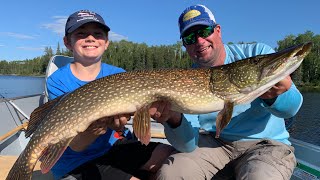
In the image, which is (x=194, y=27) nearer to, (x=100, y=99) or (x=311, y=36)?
(x=100, y=99)

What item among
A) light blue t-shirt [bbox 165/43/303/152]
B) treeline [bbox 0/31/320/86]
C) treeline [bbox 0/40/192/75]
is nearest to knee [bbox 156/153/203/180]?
light blue t-shirt [bbox 165/43/303/152]

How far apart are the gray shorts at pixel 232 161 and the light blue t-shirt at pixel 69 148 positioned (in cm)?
67

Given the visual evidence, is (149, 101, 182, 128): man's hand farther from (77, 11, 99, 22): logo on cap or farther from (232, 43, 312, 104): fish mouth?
(77, 11, 99, 22): logo on cap

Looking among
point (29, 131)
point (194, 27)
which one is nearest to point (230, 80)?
point (194, 27)

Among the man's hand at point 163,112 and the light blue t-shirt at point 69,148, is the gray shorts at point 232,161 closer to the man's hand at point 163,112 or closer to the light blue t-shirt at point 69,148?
the man's hand at point 163,112

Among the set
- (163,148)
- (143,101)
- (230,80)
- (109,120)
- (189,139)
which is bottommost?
(163,148)

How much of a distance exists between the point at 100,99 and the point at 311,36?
272 feet

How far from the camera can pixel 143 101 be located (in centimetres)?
264

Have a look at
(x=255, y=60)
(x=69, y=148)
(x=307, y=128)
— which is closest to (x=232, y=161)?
(x=255, y=60)

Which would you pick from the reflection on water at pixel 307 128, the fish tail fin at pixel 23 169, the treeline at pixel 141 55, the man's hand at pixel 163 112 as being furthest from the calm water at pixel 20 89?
the treeline at pixel 141 55

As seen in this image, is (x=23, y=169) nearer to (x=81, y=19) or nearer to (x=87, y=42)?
(x=87, y=42)

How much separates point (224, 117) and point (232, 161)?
2.88 ft

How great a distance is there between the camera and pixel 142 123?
261 centimetres

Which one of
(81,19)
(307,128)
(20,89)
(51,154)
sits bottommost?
(20,89)
